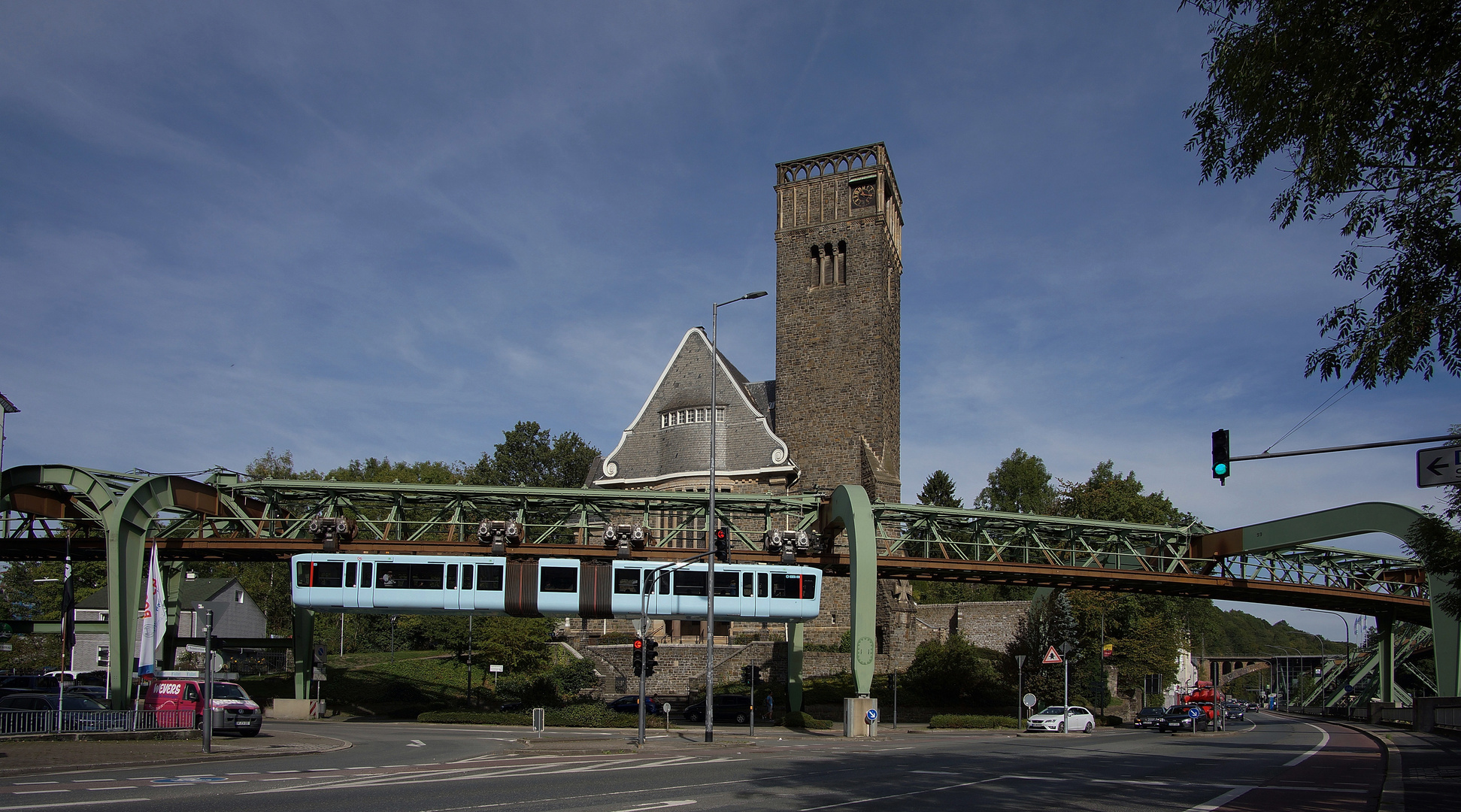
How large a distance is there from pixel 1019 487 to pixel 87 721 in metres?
85.6

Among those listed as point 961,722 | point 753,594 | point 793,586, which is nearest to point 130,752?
point 753,594

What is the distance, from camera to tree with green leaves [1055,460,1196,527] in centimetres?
6091

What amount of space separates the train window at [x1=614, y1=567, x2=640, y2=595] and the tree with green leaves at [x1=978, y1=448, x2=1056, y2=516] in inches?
2506

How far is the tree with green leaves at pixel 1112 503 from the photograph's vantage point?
200 ft

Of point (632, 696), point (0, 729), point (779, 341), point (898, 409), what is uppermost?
point (779, 341)

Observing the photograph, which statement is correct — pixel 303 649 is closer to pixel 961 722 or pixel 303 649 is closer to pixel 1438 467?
pixel 961 722

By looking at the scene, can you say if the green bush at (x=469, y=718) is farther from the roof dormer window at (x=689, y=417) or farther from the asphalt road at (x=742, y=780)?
the roof dormer window at (x=689, y=417)

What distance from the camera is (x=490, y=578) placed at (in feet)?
123

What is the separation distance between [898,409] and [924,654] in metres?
17.4

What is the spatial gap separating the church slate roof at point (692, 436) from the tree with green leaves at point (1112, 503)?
1842cm

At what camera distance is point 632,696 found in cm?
4462

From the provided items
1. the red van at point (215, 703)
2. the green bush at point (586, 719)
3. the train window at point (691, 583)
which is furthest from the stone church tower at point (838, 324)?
the red van at point (215, 703)

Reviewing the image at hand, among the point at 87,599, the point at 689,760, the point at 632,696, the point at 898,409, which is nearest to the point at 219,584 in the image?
the point at 87,599

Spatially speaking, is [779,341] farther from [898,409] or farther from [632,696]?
[632,696]
